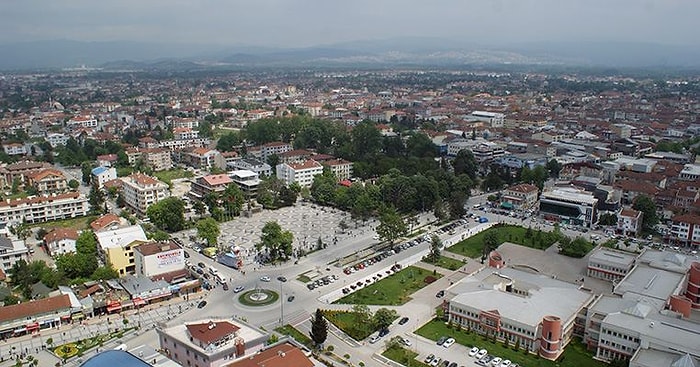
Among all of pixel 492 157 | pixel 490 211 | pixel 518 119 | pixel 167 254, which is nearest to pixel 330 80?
pixel 518 119

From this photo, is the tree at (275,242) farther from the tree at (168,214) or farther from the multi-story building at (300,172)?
the multi-story building at (300,172)

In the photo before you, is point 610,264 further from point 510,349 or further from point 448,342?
point 448,342

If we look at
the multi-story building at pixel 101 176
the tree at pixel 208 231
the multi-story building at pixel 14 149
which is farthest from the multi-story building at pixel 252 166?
the multi-story building at pixel 14 149

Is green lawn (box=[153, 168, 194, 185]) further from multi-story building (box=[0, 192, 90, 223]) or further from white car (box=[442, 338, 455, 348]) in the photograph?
white car (box=[442, 338, 455, 348])

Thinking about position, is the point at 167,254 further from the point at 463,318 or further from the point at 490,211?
the point at 490,211

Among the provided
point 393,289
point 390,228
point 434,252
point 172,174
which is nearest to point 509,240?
point 434,252

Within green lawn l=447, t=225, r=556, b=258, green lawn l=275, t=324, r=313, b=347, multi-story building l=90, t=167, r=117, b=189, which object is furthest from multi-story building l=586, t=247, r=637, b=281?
multi-story building l=90, t=167, r=117, b=189
